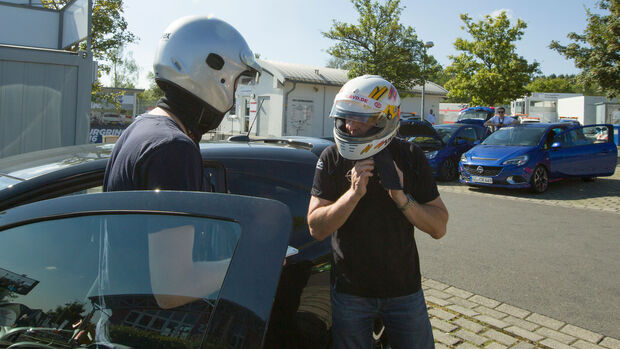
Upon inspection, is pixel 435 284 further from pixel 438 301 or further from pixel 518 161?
pixel 518 161

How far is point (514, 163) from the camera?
11.0 m

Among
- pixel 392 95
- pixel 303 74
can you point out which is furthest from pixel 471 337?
pixel 303 74

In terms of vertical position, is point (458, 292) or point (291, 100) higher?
point (291, 100)

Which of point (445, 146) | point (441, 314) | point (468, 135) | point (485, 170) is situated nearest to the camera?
point (441, 314)

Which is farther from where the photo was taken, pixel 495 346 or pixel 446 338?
pixel 446 338

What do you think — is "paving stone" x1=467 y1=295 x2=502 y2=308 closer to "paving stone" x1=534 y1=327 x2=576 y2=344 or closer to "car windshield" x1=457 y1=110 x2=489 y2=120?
"paving stone" x1=534 y1=327 x2=576 y2=344

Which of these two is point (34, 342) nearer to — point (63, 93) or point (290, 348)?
point (290, 348)

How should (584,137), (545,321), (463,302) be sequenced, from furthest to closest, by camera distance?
1. (584,137)
2. (463,302)
3. (545,321)

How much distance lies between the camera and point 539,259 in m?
6.00

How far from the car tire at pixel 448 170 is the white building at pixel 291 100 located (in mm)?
13235

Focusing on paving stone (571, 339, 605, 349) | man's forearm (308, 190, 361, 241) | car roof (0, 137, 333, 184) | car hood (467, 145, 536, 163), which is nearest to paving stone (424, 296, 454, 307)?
paving stone (571, 339, 605, 349)

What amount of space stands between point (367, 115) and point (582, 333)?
3053 millimetres

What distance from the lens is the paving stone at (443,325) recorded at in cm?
388

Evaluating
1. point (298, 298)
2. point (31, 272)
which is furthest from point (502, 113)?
point (31, 272)
